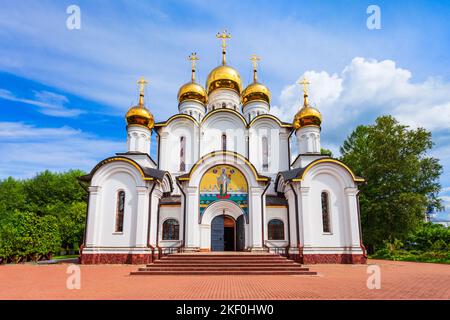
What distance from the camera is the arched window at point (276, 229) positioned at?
16250 mm

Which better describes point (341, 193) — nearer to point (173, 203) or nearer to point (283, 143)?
point (283, 143)

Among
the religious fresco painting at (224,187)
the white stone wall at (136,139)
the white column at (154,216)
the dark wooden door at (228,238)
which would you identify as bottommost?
the dark wooden door at (228,238)

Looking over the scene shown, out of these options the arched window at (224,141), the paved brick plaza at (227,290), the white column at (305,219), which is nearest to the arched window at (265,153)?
the arched window at (224,141)

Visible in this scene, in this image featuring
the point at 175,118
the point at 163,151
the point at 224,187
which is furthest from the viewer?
the point at 175,118

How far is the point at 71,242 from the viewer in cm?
2853

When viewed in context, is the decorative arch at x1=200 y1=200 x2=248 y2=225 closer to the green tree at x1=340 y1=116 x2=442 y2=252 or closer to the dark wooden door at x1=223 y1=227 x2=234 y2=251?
the dark wooden door at x1=223 y1=227 x2=234 y2=251

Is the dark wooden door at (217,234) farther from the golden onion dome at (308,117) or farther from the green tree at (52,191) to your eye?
the green tree at (52,191)

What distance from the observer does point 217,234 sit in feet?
53.3

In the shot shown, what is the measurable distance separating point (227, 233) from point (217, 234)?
655 millimetres

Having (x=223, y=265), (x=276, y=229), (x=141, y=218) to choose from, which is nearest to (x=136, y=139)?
(x=141, y=218)

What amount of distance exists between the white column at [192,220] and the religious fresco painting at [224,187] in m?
0.37

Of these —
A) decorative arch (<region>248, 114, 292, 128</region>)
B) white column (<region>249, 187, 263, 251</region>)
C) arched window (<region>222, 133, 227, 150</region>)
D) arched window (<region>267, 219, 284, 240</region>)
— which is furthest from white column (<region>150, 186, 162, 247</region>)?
decorative arch (<region>248, 114, 292, 128</region>)

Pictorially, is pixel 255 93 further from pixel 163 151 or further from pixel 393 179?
pixel 393 179

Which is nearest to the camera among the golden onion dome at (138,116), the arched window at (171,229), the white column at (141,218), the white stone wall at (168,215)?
the white column at (141,218)
